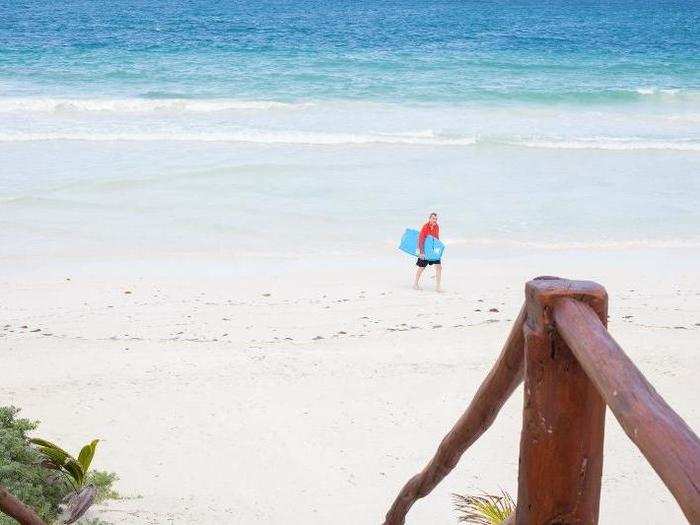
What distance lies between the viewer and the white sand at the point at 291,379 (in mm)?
5223

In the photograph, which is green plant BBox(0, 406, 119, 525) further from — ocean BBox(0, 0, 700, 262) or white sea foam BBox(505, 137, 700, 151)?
white sea foam BBox(505, 137, 700, 151)

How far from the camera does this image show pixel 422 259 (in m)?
11.0

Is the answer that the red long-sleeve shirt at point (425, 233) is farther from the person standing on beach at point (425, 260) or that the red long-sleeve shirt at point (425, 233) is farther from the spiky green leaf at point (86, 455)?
the spiky green leaf at point (86, 455)

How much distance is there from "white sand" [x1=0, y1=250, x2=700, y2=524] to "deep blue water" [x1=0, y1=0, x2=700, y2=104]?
18.0 metres

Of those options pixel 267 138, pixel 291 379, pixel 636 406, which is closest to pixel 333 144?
pixel 267 138

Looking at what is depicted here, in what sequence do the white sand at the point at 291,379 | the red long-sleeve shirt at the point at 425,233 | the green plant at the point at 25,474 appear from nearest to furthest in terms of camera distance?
1. the green plant at the point at 25,474
2. the white sand at the point at 291,379
3. the red long-sleeve shirt at the point at 425,233

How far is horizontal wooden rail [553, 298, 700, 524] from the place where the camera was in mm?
1200

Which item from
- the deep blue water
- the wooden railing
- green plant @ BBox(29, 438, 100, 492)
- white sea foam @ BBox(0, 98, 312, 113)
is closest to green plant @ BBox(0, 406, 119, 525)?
green plant @ BBox(29, 438, 100, 492)

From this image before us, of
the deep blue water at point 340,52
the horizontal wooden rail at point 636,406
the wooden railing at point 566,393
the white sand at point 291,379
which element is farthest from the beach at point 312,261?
the horizontal wooden rail at point 636,406

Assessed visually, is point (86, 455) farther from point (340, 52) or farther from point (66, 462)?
point (340, 52)

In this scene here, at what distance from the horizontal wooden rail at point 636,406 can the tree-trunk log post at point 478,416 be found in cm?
16

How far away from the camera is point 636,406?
1.36m

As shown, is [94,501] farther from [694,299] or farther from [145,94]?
[145,94]

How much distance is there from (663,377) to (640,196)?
9.93 m
